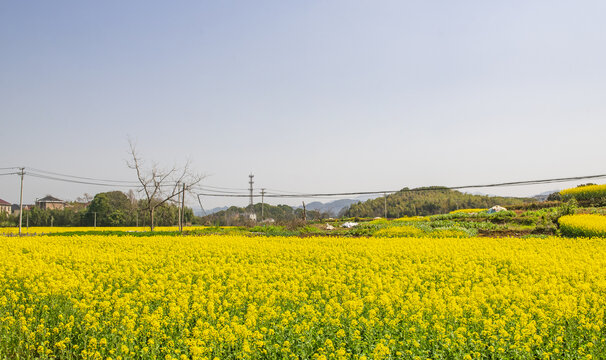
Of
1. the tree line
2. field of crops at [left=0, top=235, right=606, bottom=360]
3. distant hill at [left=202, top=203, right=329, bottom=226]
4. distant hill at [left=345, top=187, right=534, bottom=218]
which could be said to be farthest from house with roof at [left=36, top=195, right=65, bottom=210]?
field of crops at [left=0, top=235, right=606, bottom=360]

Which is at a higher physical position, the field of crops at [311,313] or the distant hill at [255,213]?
the distant hill at [255,213]

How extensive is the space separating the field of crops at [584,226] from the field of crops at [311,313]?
5.38m

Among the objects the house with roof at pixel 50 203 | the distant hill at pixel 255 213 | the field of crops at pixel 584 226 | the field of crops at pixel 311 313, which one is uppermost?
Result: the house with roof at pixel 50 203

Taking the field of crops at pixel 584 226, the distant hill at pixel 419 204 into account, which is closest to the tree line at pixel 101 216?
the distant hill at pixel 419 204

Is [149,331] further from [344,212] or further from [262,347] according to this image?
[344,212]

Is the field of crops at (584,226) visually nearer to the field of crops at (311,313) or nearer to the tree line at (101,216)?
the field of crops at (311,313)

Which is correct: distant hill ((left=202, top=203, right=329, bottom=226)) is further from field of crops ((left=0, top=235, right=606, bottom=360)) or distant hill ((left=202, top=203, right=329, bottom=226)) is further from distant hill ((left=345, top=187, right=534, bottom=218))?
field of crops ((left=0, top=235, right=606, bottom=360))

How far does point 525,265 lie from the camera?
9359mm

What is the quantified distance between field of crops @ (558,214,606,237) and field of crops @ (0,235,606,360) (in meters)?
5.38

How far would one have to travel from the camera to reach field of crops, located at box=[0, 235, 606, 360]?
484 centimetres

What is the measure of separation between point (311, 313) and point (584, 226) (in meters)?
13.8

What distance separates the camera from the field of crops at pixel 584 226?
48.5 ft

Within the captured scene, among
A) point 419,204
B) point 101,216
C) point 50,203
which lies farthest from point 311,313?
point 50,203

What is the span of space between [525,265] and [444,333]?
17.3ft
